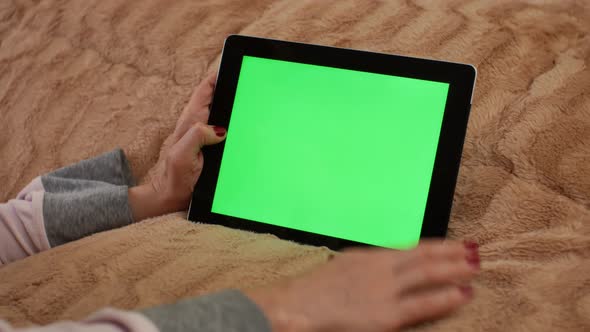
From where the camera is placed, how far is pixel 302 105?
77 centimetres

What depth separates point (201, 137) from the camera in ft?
2.56

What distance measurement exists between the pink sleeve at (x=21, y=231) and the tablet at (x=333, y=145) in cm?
23

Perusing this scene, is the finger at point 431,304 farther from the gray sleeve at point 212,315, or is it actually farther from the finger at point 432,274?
the gray sleeve at point 212,315

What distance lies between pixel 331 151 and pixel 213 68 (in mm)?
310

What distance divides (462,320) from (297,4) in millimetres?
616

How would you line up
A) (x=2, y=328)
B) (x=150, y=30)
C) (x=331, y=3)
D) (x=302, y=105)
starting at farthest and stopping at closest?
1. (x=150, y=30)
2. (x=331, y=3)
3. (x=302, y=105)
4. (x=2, y=328)

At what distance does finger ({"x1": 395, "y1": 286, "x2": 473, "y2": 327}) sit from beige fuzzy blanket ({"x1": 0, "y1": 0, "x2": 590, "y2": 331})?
17mm

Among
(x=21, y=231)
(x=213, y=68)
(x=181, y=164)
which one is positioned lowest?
(x=21, y=231)

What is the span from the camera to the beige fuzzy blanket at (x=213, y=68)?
618mm

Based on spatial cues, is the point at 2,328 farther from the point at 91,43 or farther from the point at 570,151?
the point at 91,43

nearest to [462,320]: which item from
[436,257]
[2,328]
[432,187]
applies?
[436,257]

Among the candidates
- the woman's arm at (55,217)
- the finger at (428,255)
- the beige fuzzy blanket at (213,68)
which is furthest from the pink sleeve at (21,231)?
the finger at (428,255)

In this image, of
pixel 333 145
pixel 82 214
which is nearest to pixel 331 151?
pixel 333 145

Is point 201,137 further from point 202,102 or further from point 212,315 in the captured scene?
point 212,315
